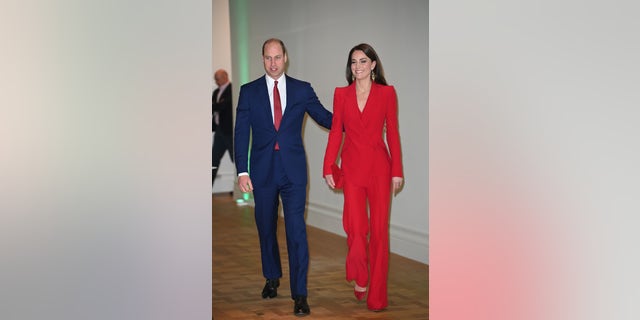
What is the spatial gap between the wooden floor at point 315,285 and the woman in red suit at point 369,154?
239 mm

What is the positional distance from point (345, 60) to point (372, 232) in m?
3.01

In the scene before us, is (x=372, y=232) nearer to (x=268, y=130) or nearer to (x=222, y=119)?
(x=268, y=130)

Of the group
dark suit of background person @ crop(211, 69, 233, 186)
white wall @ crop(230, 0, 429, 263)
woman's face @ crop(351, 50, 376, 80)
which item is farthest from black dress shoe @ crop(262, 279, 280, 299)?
dark suit of background person @ crop(211, 69, 233, 186)

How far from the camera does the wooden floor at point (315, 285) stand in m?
5.36

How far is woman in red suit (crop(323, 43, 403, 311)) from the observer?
5406mm

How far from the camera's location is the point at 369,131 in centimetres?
543

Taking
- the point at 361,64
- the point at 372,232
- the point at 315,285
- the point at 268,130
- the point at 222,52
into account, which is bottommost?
the point at 315,285

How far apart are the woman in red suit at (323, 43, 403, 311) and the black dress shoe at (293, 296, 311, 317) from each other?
14.8 inches

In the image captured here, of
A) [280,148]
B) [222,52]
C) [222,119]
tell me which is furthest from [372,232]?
[222,52]
